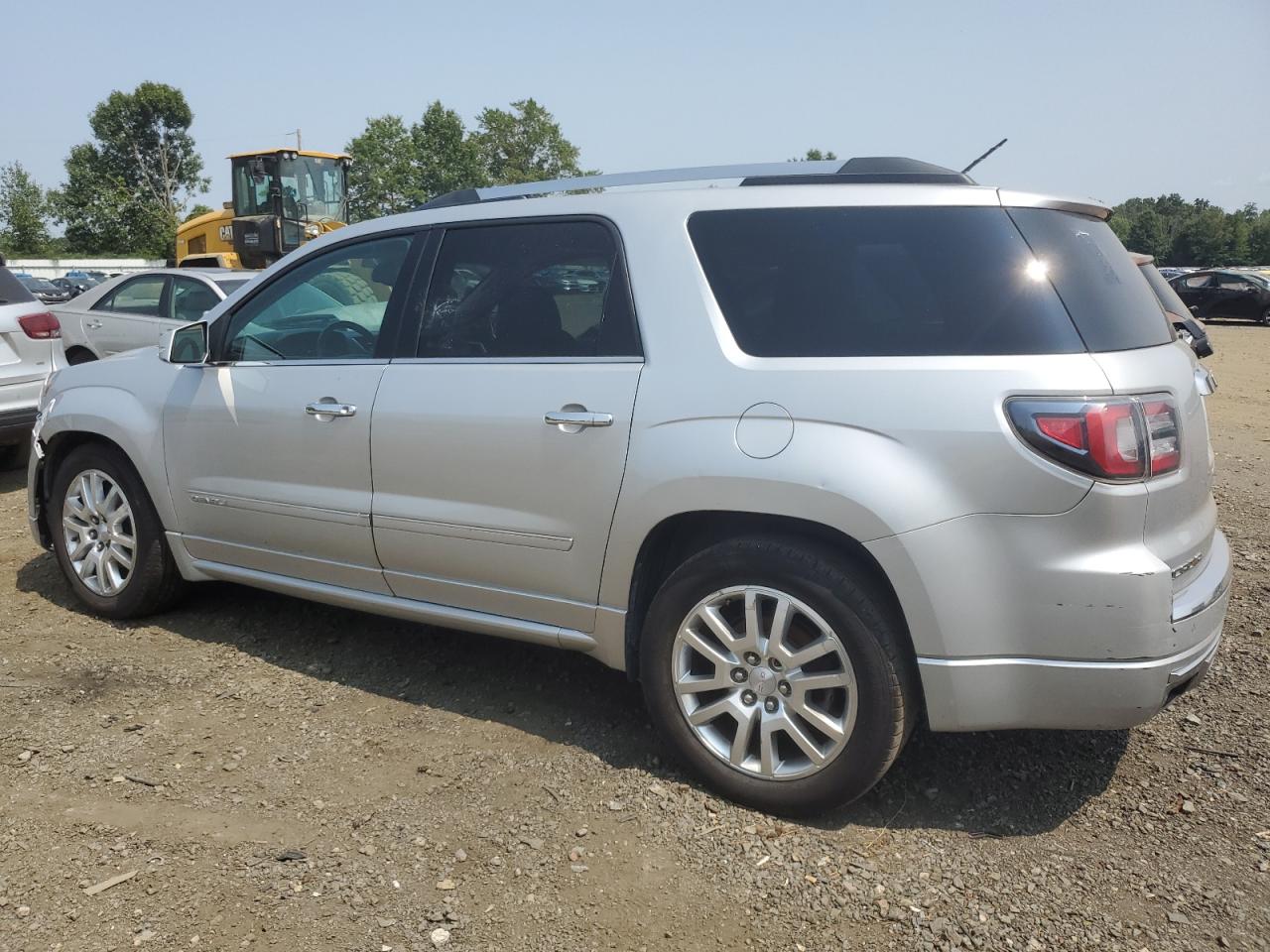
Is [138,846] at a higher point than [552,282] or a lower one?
lower

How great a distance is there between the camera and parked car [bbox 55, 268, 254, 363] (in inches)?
386

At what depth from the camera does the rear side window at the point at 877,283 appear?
2752mm

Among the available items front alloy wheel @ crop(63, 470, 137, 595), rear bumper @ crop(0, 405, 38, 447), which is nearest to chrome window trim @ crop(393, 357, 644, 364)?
front alloy wheel @ crop(63, 470, 137, 595)

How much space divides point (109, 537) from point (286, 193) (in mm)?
15312

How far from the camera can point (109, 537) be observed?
→ 15.1 ft

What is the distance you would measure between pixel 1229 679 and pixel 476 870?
2.96 metres

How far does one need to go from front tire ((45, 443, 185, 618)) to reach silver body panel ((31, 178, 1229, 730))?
0.30m

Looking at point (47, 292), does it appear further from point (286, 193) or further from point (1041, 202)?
point (1041, 202)

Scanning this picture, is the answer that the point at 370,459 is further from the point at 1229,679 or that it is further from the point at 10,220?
the point at 10,220

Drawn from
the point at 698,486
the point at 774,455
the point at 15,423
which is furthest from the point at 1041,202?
the point at 15,423

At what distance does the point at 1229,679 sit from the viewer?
3977 mm

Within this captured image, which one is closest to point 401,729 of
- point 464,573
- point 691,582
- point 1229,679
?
point 464,573

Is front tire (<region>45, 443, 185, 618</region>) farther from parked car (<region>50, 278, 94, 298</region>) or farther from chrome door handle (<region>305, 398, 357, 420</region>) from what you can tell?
parked car (<region>50, 278, 94, 298</region>)

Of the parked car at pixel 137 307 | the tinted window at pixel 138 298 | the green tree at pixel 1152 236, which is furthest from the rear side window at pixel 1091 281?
the green tree at pixel 1152 236
